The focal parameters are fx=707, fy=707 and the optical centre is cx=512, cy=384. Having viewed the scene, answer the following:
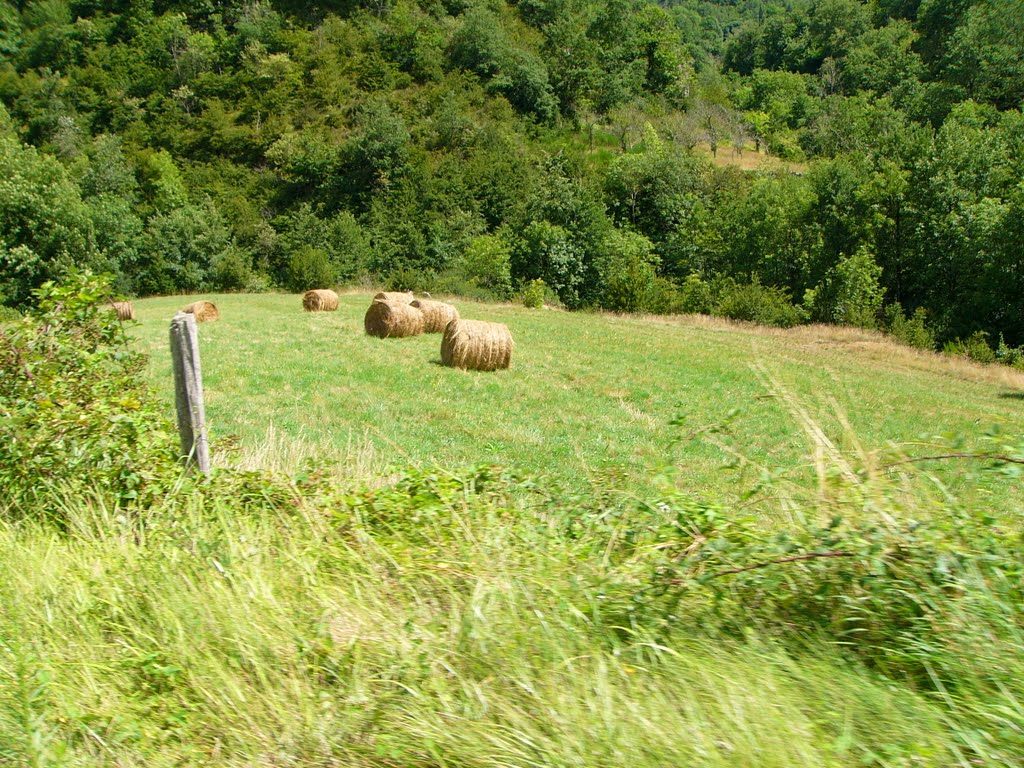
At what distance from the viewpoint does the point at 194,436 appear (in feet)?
14.6

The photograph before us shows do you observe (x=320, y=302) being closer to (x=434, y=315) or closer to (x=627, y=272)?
(x=434, y=315)

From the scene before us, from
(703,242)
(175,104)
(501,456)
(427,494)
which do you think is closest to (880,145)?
(703,242)

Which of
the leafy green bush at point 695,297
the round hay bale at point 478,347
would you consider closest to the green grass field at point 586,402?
the round hay bale at point 478,347

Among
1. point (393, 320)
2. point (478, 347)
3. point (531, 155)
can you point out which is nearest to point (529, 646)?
point (478, 347)

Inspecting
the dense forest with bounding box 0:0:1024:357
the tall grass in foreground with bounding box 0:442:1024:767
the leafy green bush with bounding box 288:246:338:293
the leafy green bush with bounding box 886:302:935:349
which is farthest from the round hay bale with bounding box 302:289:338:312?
the leafy green bush with bounding box 886:302:935:349

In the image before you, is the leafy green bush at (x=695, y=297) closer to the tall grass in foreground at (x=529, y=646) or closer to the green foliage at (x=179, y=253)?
the green foliage at (x=179, y=253)

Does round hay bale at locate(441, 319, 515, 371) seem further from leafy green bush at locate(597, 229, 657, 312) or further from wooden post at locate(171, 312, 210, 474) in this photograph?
leafy green bush at locate(597, 229, 657, 312)

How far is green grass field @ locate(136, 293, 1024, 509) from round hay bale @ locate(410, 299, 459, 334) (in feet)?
5.71

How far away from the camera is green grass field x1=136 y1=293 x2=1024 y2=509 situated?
21.1 feet

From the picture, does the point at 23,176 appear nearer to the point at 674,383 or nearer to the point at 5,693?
the point at 674,383

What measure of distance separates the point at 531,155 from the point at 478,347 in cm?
5659

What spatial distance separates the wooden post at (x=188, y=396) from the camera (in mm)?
4434

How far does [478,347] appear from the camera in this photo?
48.6 ft

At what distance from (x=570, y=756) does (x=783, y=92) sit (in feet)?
318
